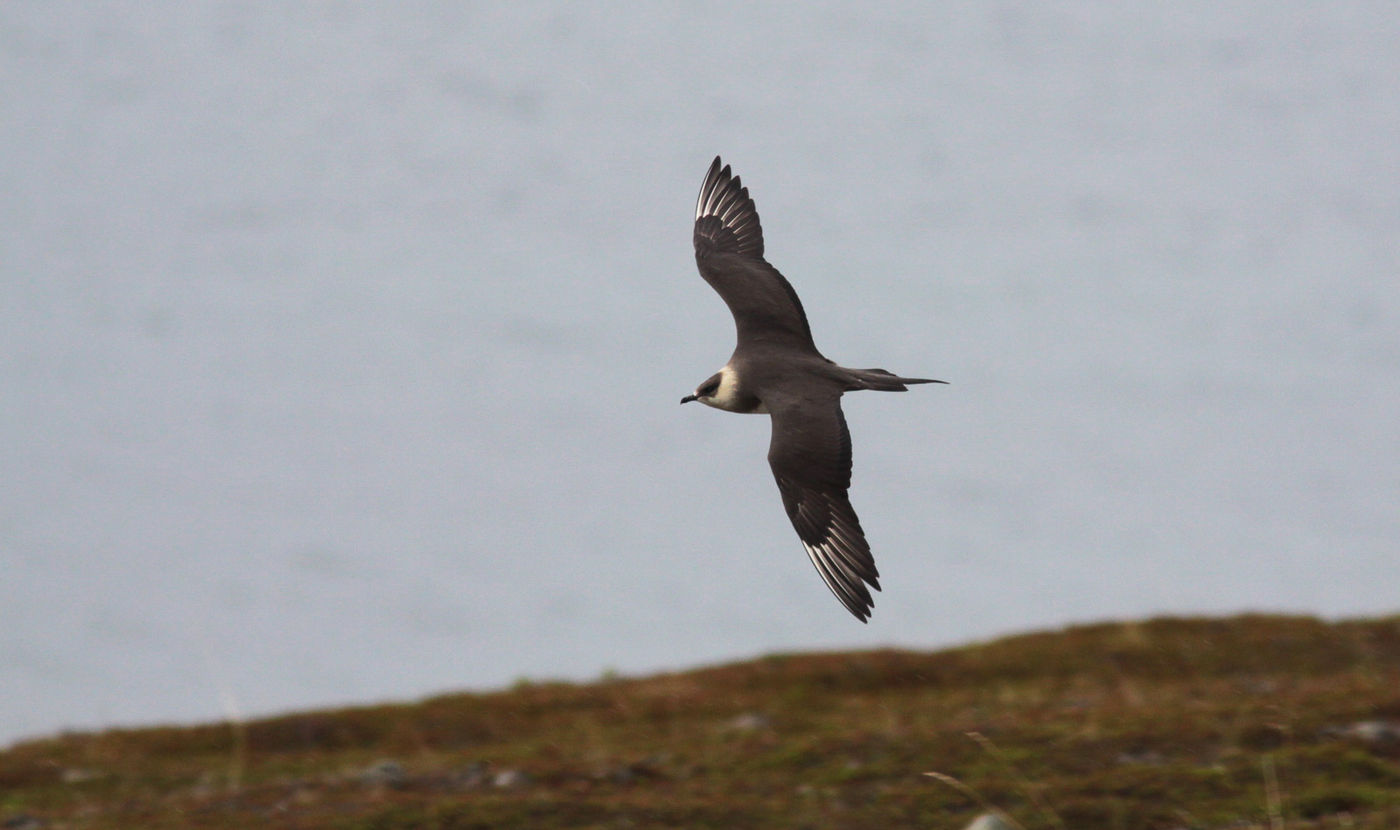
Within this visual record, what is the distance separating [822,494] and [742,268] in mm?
2595

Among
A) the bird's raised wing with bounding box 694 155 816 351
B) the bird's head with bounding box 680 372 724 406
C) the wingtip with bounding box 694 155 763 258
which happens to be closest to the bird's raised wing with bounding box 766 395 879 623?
the bird's head with bounding box 680 372 724 406

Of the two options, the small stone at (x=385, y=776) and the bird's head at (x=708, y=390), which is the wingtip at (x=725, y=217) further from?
the small stone at (x=385, y=776)

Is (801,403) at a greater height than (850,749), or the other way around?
(801,403)

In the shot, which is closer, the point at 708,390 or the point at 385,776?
the point at 708,390

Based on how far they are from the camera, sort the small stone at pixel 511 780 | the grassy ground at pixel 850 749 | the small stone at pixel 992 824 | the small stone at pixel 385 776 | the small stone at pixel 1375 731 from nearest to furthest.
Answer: the small stone at pixel 992 824, the grassy ground at pixel 850 749, the small stone at pixel 1375 731, the small stone at pixel 511 780, the small stone at pixel 385 776

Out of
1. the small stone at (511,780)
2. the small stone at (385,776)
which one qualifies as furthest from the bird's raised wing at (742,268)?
the small stone at (385,776)

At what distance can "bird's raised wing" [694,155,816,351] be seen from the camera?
1155cm

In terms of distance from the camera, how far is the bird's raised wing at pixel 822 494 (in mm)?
10008

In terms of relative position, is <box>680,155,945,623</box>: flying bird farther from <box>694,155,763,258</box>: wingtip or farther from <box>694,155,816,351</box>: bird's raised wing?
<box>694,155,763,258</box>: wingtip

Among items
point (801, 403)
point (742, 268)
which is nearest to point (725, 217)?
point (742, 268)

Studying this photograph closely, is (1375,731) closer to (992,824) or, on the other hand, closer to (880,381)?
(992,824)

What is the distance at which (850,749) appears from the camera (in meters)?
12.2

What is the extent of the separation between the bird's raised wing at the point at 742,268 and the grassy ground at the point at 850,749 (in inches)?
121

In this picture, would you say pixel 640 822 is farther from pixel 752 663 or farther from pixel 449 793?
pixel 752 663
